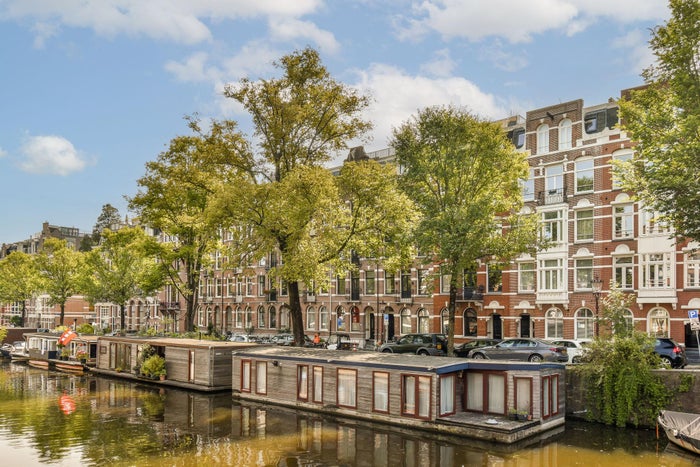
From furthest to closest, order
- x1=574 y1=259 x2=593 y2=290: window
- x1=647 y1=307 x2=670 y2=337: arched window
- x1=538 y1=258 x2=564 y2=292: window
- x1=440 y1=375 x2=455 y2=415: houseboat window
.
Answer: x1=538 y1=258 x2=564 y2=292: window → x1=574 y1=259 x2=593 y2=290: window → x1=647 y1=307 x2=670 y2=337: arched window → x1=440 y1=375 x2=455 y2=415: houseboat window

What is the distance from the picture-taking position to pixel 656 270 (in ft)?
130

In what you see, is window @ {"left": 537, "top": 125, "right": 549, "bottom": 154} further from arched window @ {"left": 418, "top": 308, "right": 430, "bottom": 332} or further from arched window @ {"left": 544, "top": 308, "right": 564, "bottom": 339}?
arched window @ {"left": 418, "top": 308, "right": 430, "bottom": 332}

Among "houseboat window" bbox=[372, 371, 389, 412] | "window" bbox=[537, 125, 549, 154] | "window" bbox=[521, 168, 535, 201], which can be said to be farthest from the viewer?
"window" bbox=[521, 168, 535, 201]

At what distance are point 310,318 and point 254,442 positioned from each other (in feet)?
129

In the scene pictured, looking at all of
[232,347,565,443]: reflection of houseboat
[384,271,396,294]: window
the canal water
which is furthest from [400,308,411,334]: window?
[232,347,565,443]: reflection of houseboat

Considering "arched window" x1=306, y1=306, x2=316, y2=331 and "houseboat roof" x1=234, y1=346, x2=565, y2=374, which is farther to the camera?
"arched window" x1=306, y1=306, x2=316, y2=331

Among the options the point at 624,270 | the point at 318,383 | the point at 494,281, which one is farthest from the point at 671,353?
the point at 494,281

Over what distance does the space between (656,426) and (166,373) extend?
26368 mm

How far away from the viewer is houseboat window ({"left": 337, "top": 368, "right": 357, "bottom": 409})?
1047 inches

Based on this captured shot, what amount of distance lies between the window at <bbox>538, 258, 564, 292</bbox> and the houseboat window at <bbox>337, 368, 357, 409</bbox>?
22612mm

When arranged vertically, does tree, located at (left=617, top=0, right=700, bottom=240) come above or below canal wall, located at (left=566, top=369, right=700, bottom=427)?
above

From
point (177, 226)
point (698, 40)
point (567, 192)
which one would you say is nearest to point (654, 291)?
point (567, 192)

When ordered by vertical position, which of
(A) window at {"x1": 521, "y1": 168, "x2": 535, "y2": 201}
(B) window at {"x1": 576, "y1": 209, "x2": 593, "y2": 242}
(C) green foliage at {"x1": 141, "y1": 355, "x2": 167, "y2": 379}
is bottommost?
(C) green foliage at {"x1": 141, "y1": 355, "x2": 167, "y2": 379}

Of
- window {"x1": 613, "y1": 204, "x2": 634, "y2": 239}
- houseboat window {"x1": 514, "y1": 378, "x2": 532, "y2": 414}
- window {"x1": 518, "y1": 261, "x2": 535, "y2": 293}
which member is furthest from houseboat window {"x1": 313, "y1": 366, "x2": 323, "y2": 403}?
window {"x1": 613, "y1": 204, "x2": 634, "y2": 239}
